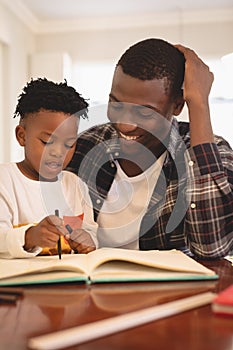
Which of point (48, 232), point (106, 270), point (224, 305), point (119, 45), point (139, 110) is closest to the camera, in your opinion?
point (224, 305)

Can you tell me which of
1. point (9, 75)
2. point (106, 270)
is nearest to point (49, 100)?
point (106, 270)

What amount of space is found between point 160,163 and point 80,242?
0.34m

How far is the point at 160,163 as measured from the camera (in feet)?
3.89

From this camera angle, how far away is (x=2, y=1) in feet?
13.1

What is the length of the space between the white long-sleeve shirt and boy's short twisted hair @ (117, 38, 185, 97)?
0.90 ft

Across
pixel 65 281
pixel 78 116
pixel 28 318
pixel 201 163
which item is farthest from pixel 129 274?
pixel 78 116

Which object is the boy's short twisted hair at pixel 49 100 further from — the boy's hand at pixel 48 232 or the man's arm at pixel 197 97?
the boy's hand at pixel 48 232

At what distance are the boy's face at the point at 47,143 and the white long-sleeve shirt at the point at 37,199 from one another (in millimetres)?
27

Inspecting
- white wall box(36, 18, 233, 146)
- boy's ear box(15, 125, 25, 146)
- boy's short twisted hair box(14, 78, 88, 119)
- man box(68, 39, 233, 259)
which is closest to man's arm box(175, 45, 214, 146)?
man box(68, 39, 233, 259)

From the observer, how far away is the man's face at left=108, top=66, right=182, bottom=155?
106 cm

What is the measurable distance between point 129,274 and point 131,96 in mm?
460

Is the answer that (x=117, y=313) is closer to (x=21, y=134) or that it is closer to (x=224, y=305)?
(x=224, y=305)

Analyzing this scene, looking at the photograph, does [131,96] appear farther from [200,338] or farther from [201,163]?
[200,338]

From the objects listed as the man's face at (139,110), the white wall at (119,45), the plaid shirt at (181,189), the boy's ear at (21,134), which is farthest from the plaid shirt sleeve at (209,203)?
the white wall at (119,45)
